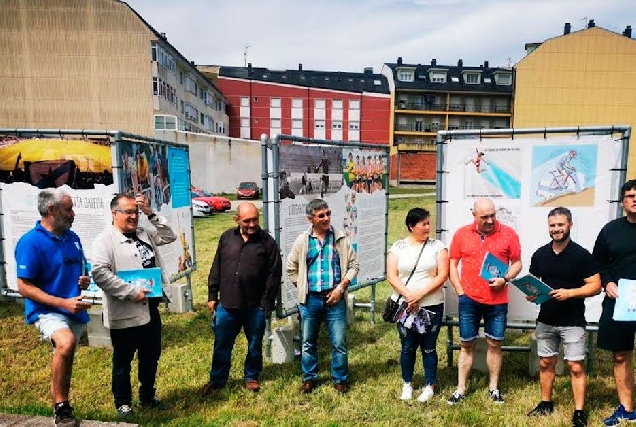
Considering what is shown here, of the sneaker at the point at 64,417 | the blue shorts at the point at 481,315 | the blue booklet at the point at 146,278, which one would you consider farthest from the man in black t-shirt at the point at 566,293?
the sneaker at the point at 64,417

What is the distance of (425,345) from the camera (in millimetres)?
4465

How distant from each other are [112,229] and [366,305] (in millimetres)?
4598

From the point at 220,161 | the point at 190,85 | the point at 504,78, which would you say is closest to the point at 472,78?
the point at 504,78

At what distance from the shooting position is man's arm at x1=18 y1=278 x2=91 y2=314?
3.43m

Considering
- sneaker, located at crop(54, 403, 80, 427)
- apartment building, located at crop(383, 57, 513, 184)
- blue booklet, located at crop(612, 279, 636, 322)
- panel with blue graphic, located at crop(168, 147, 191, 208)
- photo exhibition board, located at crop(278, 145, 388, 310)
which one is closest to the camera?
sneaker, located at crop(54, 403, 80, 427)

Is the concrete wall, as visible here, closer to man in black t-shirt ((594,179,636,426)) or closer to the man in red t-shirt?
the man in red t-shirt

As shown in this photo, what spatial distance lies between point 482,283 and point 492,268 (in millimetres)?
208

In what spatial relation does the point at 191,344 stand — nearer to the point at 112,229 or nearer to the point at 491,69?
the point at 112,229

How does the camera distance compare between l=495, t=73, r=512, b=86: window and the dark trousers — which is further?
l=495, t=73, r=512, b=86: window

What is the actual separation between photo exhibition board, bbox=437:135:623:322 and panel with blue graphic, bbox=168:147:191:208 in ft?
14.2

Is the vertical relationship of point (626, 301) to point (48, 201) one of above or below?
below

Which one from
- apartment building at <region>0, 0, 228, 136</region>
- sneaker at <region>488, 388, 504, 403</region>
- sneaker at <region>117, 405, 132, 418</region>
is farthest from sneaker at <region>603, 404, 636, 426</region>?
apartment building at <region>0, 0, 228, 136</region>

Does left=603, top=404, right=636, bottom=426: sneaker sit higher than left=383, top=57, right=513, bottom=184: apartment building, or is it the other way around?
Answer: left=383, top=57, right=513, bottom=184: apartment building

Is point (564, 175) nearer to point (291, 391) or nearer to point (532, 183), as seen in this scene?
point (532, 183)
